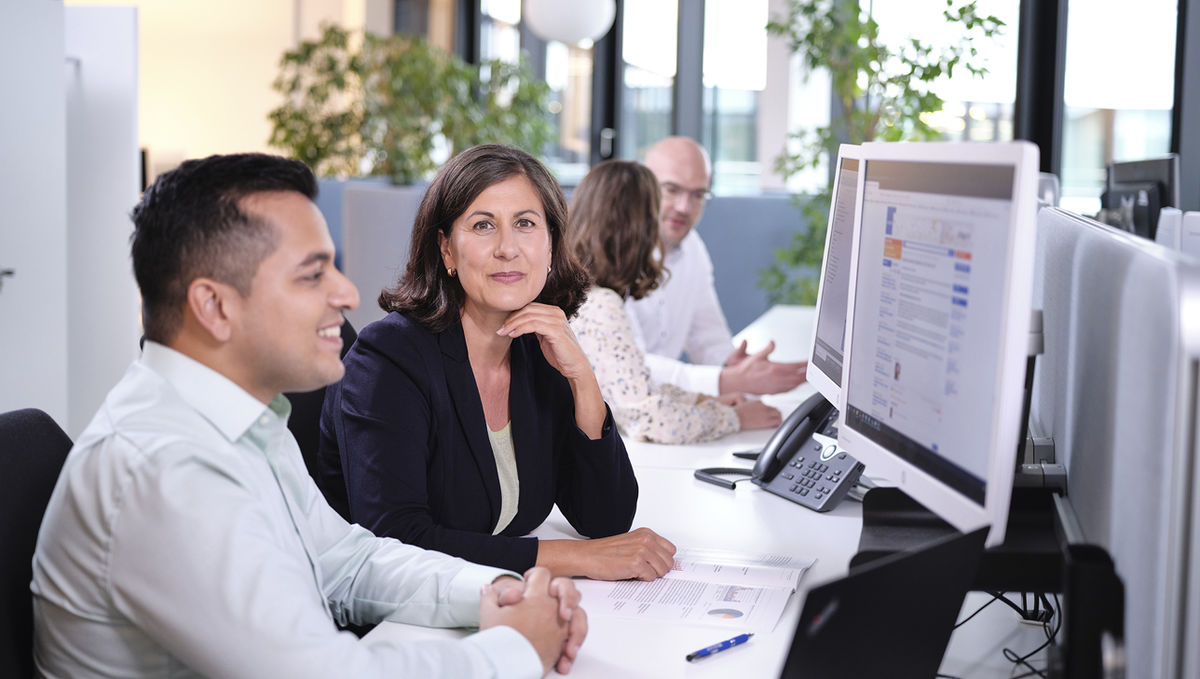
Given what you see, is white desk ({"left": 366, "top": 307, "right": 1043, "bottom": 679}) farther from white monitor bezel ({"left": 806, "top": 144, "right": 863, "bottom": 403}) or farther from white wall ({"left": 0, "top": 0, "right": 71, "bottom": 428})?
white wall ({"left": 0, "top": 0, "right": 71, "bottom": 428})

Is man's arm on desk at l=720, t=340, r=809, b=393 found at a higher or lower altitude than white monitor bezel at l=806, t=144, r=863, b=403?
lower

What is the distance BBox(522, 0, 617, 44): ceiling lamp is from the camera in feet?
19.4

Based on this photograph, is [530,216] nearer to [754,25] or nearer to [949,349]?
[949,349]

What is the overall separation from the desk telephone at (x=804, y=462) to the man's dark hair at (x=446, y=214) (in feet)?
1.85

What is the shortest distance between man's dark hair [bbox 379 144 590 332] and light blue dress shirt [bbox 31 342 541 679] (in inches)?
21.3

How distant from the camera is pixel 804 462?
194cm

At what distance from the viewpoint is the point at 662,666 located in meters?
1.22

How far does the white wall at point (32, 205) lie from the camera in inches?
129

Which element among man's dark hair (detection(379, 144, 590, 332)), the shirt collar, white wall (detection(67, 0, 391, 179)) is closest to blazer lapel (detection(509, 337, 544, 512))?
man's dark hair (detection(379, 144, 590, 332))

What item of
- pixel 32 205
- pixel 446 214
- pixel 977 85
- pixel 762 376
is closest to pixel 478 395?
pixel 446 214

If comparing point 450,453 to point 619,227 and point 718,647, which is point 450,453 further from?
point 619,227

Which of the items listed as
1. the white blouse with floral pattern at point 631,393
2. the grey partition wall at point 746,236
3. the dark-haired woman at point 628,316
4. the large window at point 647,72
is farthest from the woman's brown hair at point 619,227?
the large window at point 647,72

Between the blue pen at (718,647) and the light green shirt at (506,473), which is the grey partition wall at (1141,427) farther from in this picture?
the light green shirt at (506,473)

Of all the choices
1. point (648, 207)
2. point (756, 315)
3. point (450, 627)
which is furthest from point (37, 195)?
point (756, 315)
